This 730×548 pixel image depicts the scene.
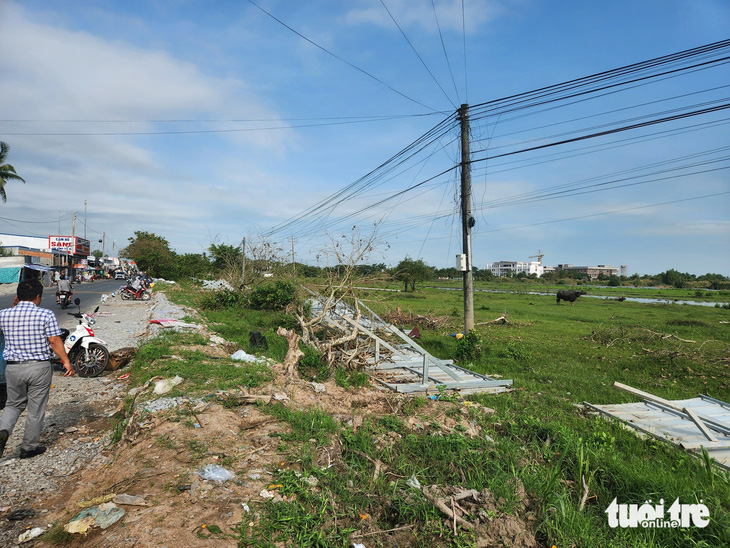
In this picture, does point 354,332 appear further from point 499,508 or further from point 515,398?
point 499,508

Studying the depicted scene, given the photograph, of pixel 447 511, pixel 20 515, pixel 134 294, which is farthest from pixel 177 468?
pixel 134 294

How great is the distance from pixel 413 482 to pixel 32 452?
14.3ft

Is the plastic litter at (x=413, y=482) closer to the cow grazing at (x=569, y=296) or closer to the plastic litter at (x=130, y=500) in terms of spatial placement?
the plastic litter at (x=130, y=500)

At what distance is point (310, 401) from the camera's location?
6254mm

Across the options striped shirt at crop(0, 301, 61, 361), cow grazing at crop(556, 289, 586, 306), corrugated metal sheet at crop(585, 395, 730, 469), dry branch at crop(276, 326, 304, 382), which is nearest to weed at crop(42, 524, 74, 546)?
striped shirt at crop(0, 301, 61, 361)

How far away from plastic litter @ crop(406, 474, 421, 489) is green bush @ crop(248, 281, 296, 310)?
12943 mm

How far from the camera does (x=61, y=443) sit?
4.97 meters

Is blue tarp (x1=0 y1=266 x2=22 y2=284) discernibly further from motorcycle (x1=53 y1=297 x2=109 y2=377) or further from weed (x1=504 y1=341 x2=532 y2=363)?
weed (x1=504 y1=341 x2=532 y2=363)

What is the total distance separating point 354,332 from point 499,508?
5662 mm

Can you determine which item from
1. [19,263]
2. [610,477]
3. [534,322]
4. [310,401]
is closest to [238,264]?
[534,322]

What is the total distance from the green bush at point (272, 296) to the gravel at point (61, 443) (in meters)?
8.78

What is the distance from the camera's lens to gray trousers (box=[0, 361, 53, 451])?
4.48 meters

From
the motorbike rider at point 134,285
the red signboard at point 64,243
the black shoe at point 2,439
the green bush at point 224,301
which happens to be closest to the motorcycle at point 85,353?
the black shoe at point 2,439

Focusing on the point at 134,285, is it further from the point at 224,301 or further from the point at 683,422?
the point at 683,422
